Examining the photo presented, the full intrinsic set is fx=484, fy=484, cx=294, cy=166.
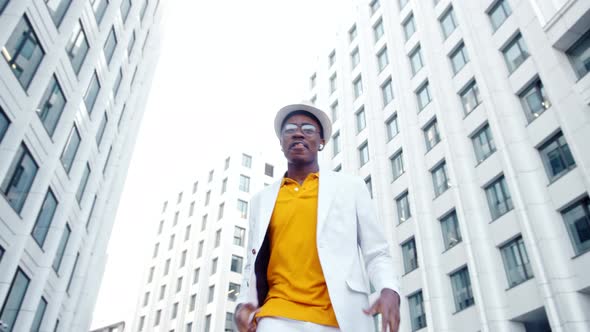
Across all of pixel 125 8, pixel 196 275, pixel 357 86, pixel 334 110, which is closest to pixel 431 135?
pixel 357 86

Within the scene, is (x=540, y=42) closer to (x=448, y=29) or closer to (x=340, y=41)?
(x=448, y=29)

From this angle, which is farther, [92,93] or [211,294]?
[211,294]

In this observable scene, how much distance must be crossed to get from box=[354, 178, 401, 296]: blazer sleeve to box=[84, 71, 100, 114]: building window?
23032 millimetres

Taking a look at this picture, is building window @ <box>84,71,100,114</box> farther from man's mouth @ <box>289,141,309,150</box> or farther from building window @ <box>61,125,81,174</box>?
man's mouth @ <box>289,141,309,150</box>

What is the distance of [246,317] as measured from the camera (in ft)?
9.87

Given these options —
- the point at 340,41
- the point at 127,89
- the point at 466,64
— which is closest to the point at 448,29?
the point at 466,64

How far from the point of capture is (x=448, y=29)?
1200 inches

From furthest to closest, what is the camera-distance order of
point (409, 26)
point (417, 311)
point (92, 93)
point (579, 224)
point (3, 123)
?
point (409, 26)
point (417, 311)
point (92, 93)
point (579, 224)
point (3, 123)

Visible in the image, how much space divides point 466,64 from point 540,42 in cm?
557

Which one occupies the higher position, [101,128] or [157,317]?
[101,128]

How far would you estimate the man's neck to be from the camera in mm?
3834

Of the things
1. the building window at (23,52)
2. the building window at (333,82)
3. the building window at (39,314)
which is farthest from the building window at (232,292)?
the building window at (23,52)

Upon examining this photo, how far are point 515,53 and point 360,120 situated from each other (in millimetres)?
15104

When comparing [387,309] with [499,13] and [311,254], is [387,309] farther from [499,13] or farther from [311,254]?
[499,13]
